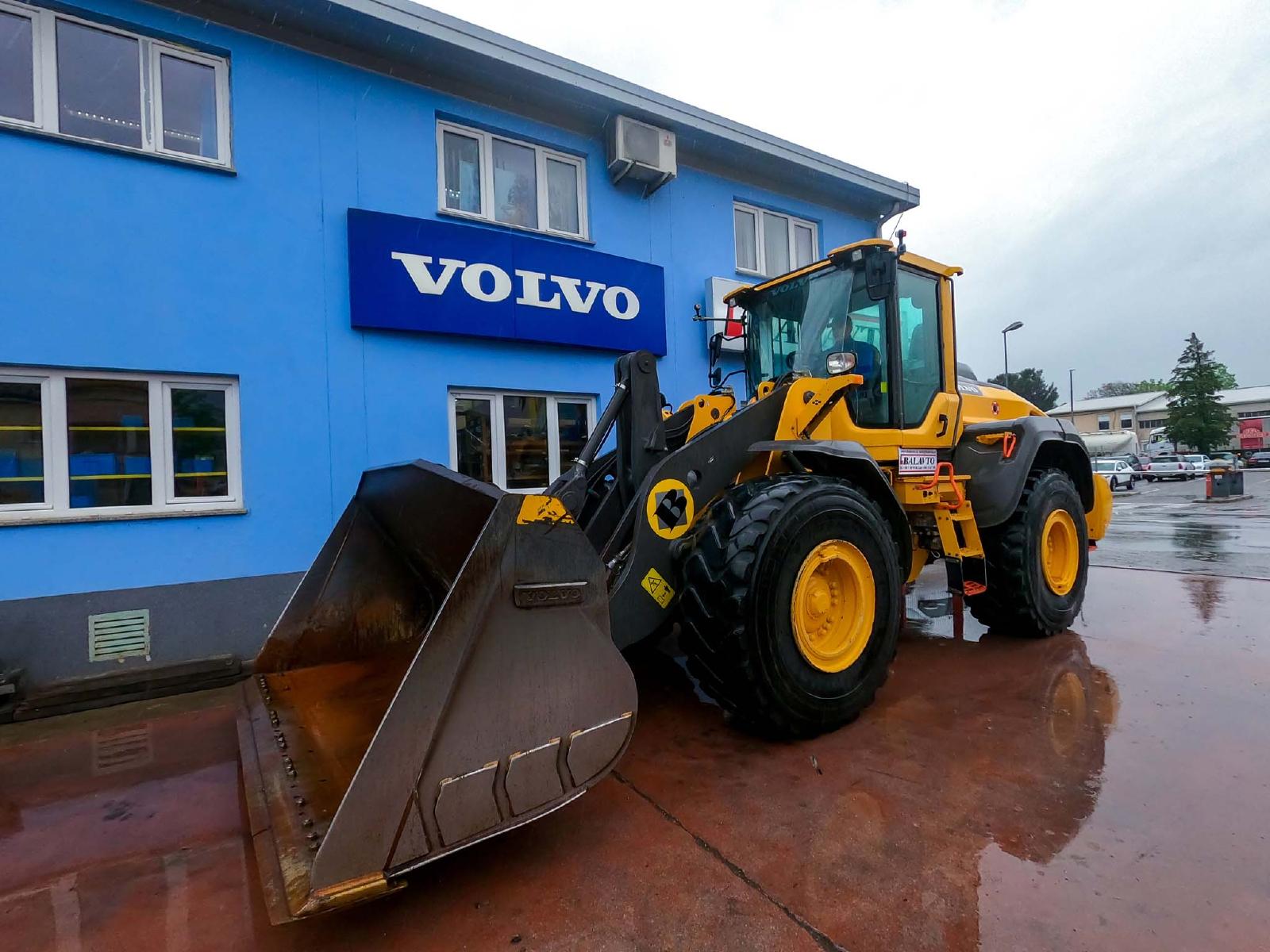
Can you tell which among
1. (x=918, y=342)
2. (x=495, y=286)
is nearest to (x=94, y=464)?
(x=495, y=286)

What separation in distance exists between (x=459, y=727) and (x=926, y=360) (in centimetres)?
386

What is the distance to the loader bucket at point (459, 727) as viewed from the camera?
6.00 ft

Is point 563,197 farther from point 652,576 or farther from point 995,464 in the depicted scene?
point 652,576

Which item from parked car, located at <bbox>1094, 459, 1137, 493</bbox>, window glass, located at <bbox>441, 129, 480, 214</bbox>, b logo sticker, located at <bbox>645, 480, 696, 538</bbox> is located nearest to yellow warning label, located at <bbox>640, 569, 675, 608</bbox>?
b logo sticker, located at <bbox>645, 480, 696, 538</bbox>

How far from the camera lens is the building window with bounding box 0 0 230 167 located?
4367mm

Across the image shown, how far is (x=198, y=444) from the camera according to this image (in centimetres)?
479

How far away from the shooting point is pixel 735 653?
2.82 metres

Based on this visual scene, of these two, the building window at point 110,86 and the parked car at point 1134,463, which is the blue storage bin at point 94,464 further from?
the parked car at point 1134,463

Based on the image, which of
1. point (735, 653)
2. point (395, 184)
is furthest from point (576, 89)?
point (735, 653)

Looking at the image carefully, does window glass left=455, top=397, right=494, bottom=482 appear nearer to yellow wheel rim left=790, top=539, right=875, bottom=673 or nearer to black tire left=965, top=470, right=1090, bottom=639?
yellow wheel rim left=790, top=539, right=875, bottom=673

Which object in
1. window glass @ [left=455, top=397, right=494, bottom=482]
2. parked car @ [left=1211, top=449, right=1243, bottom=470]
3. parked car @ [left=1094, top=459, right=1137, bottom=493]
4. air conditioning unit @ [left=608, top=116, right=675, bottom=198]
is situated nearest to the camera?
window glass @ [left=455, top=397, right=494, bottom=482]

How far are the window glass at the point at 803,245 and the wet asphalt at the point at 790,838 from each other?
5961 millimetres

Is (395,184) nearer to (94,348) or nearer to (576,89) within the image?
(576,89)

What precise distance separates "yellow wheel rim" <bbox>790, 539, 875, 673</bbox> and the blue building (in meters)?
3.61
